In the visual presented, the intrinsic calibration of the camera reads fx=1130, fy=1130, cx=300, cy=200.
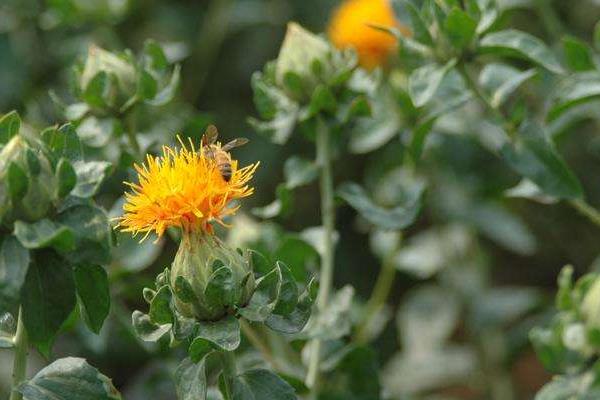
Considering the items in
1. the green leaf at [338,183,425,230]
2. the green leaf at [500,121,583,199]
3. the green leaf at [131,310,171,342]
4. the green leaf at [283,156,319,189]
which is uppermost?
the green leaf at [131,310,171,342]

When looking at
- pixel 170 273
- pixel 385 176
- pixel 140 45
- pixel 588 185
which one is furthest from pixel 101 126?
pixel 588 185

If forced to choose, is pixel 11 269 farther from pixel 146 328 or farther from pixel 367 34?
pixel 367 34

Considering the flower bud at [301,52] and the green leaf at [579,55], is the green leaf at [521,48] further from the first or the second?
the flower bud at [301,52]

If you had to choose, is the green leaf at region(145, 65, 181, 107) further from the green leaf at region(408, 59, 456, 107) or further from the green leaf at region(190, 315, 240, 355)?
the green leaf at region(190, 315, 240, 355)

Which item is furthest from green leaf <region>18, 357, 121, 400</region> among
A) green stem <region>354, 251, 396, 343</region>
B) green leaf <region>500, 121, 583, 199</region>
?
green stem <region>354, 251, 396, 343</region>

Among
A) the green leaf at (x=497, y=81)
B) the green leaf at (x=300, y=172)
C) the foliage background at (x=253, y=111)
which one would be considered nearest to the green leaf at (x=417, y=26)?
the green leaf at (x=497, y=81)

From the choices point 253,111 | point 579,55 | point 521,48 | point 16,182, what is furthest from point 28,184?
point 253,111
